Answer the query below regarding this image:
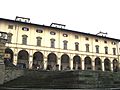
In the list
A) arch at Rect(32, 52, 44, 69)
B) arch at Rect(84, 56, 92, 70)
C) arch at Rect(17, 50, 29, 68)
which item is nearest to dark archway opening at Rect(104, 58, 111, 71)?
arch at Rect(84, 56, 92, 70)

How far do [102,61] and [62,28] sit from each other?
11.8 metres

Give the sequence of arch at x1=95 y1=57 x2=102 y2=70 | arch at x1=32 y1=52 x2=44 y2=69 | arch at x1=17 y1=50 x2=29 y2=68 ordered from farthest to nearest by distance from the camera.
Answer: arch at x1=95 y1=57 x2=102 y2=70
arch at x1=32 y1=52 x2=44 y2=69
arch at x1=17 y1=50 x2=29 y2=68

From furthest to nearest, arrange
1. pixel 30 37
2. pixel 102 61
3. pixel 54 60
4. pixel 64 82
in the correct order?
pixel 102 61, pixel 54 60, pixel 30 37, pixel 64 82

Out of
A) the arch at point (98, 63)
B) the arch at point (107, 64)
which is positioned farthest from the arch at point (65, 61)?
the arch at point (107, 64)

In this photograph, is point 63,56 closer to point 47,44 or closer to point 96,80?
point 47,44

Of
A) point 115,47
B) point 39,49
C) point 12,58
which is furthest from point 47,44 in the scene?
point 115,47

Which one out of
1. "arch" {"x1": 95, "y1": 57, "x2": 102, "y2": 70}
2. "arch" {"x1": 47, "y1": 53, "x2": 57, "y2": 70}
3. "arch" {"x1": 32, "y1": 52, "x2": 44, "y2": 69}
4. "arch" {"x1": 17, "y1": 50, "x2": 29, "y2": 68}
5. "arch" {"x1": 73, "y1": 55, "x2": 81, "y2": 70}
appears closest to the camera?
"arch" {"x1": 17, "y1": 50, "x2": 29, "y2": 68}

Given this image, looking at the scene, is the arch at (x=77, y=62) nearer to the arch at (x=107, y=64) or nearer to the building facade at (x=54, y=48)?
the building facade at (x=54, y=48)

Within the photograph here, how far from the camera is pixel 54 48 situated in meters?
37.2

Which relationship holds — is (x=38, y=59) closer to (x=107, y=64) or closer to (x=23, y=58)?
(x=23, y=58)

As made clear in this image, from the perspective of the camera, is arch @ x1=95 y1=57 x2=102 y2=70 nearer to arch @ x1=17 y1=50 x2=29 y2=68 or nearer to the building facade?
the building facade

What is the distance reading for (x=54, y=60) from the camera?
3816cm

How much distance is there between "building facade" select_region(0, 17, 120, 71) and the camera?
3408 centimetres

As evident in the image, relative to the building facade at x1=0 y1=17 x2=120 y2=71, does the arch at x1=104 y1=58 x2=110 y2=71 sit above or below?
below
